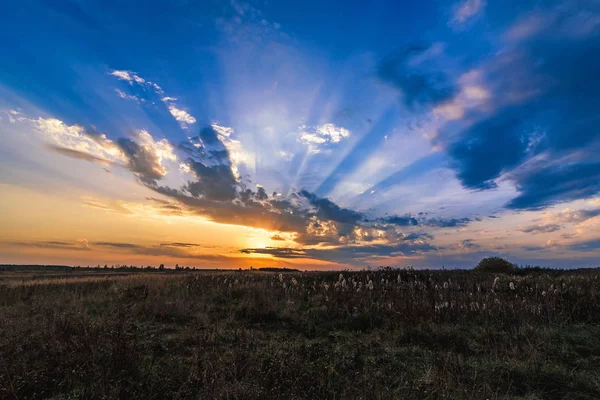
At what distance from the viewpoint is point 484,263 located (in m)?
25.7

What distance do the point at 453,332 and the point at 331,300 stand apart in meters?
4.96

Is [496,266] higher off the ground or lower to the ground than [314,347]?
higher

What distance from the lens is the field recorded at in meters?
6.09

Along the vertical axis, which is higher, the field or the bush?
the bush

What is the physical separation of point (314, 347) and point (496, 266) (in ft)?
70.3

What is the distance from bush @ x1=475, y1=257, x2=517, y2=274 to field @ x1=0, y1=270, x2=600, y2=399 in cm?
935

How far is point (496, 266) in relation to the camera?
24.8 metres

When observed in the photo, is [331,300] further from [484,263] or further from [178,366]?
[484,263]

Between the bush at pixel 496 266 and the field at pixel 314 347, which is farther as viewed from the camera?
the bush at pixel 496 266

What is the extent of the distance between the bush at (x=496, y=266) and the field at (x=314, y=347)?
9.35 m

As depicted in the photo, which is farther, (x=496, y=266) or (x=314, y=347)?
(x=496, y=266)

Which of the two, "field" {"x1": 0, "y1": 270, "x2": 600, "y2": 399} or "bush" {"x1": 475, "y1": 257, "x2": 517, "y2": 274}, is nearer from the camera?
"field" {"x1": 0, "y1": 270, "x2": 600, "y2": 399}

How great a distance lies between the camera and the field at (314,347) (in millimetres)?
6090

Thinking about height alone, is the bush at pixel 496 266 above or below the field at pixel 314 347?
above
